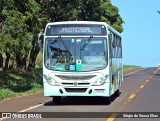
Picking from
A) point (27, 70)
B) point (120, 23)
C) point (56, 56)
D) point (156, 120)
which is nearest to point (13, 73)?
point (27, 70)

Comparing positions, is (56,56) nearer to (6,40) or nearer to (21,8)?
(6,40)

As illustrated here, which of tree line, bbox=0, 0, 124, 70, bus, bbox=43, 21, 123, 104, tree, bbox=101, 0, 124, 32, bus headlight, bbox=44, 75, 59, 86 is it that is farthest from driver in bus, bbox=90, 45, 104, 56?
tree, bbox=101, 0, 124, 32

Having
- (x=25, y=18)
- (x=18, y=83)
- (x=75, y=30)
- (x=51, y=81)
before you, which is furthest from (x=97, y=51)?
(x=18, y=83)

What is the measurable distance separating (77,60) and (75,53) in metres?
0.32

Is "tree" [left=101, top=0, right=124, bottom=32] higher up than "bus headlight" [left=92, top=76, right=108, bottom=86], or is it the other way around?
"tree" [left=101, top=0, right=124, bottom=32]

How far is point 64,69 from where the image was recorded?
16.4 m

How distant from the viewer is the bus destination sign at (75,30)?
55.0 ft

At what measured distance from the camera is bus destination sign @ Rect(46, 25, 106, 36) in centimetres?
1677

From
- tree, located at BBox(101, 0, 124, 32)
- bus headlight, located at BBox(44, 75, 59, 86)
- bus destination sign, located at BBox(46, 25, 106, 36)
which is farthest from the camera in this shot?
tree, located at BBox(101, 0, 124, 32)

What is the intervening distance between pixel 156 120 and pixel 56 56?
18.3ft

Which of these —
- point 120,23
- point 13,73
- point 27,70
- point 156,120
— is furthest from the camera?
point 120,23

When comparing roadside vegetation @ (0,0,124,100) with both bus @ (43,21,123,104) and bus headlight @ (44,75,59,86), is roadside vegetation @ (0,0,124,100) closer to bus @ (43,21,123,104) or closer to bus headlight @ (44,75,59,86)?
bus @ (43,21,123,104)

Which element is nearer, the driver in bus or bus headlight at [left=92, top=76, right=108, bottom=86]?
bus headlight at [left=92, top=76, right=108, bottom=86]

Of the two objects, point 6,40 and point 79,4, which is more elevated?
point 79,4
